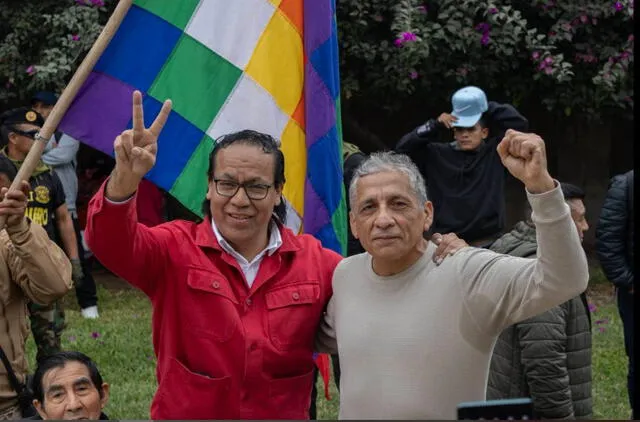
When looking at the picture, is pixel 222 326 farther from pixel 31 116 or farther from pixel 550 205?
pixel 31 116

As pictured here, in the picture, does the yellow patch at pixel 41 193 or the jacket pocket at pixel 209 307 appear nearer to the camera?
the jacket pocket at pixel 209 307

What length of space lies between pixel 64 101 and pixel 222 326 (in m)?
1.20

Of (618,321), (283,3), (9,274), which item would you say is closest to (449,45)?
(618,321)

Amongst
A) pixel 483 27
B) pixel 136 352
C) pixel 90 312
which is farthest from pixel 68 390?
pixel 483 27

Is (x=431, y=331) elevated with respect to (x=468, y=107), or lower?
lower

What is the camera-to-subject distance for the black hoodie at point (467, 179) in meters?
7.57

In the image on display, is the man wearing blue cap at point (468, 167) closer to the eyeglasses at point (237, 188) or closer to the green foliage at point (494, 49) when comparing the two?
the green foliage at point (494, 49)

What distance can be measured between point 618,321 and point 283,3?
18.3 feet

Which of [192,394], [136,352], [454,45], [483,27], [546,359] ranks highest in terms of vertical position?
[483,27]

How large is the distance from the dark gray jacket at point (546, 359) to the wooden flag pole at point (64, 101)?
178cm

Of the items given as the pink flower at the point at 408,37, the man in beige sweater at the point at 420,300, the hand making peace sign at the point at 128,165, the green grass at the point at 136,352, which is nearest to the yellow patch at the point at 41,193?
the green grass at the point at 136,352

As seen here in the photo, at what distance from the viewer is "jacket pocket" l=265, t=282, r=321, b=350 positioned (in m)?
3.70

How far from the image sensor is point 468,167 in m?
7.61

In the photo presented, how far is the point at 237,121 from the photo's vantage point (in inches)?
201
